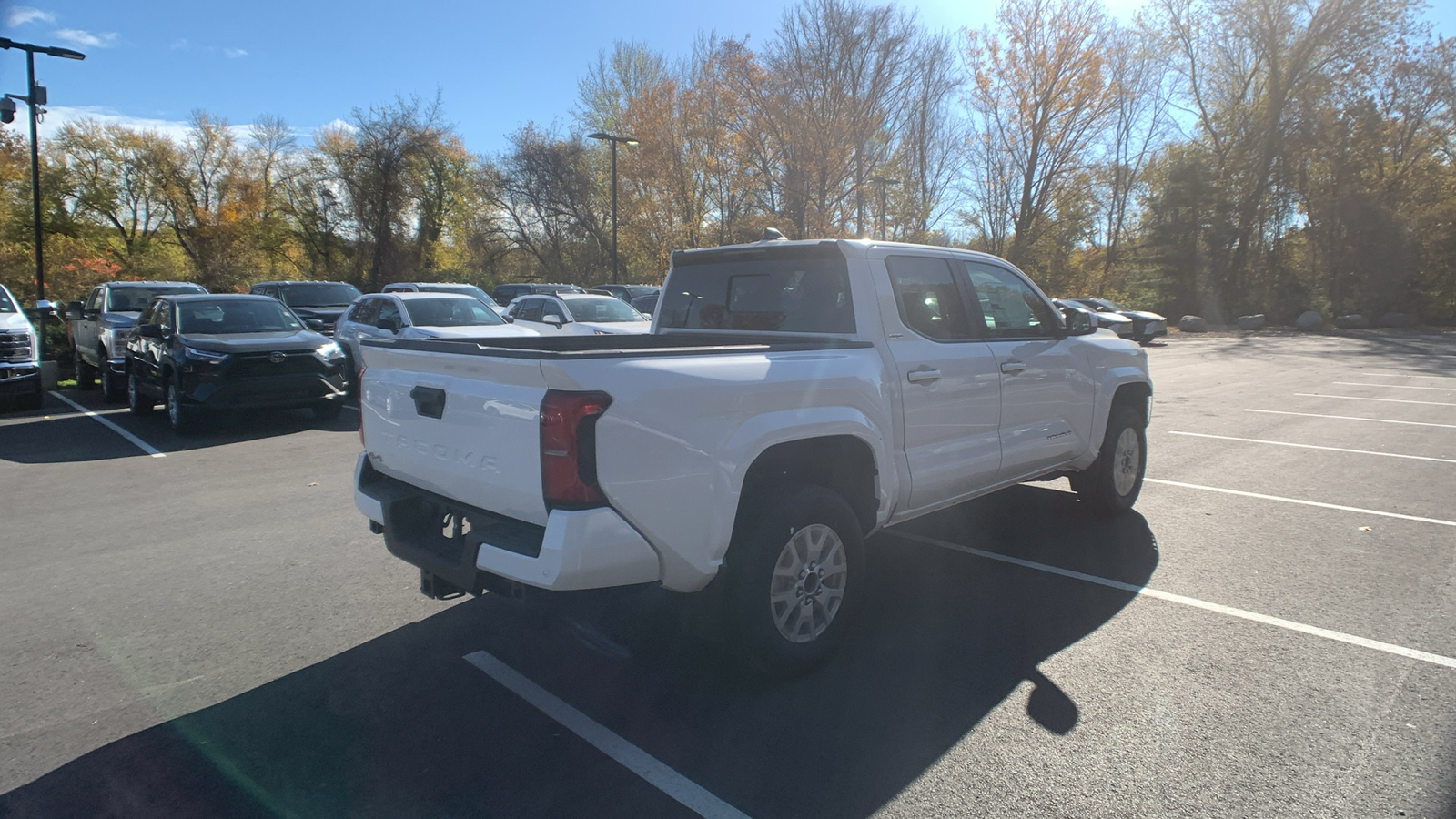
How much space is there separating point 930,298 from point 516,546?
275cm

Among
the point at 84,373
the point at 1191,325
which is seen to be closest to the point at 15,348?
the point at 84,373

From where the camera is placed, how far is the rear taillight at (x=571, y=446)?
9.51 feet

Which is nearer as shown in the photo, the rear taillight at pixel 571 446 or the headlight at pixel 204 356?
the rear taillight at pixel 571 446

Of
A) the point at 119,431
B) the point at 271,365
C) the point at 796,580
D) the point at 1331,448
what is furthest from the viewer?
the point at 119,431

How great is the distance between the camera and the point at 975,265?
5148 mm

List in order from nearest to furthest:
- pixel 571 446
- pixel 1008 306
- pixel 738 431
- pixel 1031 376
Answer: pixel 571 446
pixel 738 431
pixel 1031 376
pixel 1008 306

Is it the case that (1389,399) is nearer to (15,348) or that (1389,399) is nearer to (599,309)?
(599,309)

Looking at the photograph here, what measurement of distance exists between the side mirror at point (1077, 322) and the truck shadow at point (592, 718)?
1811 millimetres

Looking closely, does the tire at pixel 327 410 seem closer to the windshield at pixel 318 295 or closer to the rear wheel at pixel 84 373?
the rear wheel at pixel 84 373

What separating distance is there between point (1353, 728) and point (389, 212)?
153ft

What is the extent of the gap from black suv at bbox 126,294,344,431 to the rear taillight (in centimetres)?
863

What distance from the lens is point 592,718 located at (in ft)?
11.0

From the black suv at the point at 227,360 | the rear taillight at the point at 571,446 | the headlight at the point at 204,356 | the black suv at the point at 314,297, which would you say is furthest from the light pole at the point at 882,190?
the rear taillight at the point at 571,446

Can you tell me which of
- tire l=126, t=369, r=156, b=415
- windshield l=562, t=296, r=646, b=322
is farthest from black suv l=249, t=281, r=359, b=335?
tire l=126, t=369, r=156, b=415
